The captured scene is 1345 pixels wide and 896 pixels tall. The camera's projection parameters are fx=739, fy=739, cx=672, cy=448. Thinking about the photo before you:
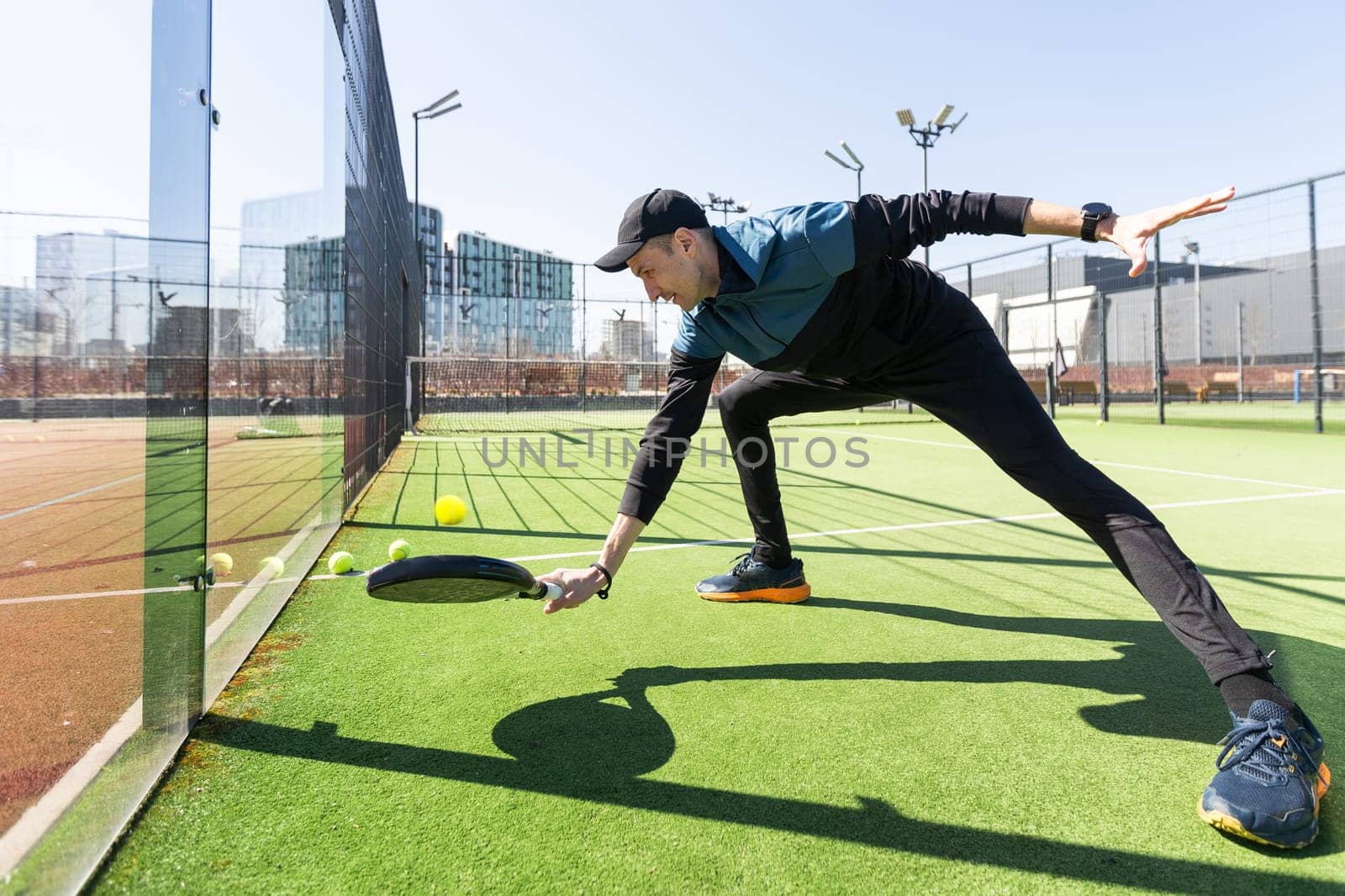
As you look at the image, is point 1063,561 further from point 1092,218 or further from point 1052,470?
point 1092,218

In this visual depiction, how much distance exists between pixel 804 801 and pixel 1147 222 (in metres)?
1.80

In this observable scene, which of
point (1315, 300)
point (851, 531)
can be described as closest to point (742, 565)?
point (851, 531)

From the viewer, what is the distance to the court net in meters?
20.8

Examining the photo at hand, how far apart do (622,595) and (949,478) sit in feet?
Result: 17.8

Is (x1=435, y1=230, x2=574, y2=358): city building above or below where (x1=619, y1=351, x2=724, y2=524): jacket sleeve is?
above

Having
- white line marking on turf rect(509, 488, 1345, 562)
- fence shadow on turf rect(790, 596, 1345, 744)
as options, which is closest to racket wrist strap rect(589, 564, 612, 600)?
fence shadow on turf rect(790, 596, 1345, 744)

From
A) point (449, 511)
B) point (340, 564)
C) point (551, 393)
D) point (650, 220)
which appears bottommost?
point (340, 564)

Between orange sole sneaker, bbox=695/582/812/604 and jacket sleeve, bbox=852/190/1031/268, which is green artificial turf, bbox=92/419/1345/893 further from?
jacket sleeve, bbox=852/190/1031/268

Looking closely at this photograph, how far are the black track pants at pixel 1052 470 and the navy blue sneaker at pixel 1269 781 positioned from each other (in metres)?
0.14

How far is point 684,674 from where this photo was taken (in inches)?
101

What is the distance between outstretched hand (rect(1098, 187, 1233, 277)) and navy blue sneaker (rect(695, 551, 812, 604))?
1.92m

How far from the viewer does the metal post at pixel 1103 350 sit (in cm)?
1755

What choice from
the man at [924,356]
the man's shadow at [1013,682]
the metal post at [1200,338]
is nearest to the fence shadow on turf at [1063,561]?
A: the man's shadow at [1013,682]

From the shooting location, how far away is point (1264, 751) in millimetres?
1744
